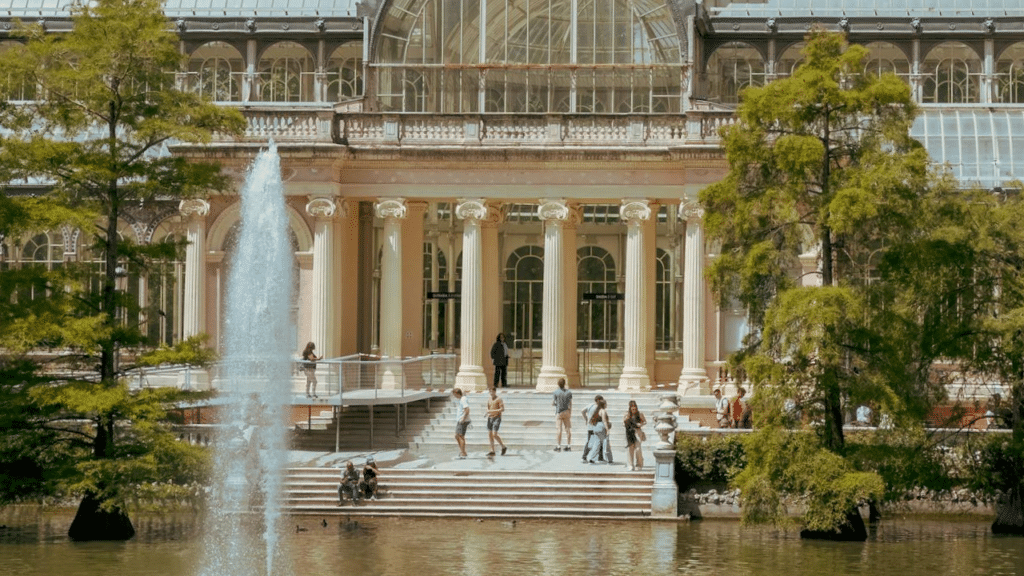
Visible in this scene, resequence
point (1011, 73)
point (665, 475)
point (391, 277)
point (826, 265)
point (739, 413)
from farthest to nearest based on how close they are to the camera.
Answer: point (1011, 73), point (391, 277), point (739, 413), point (665, 475), point (826, 265)

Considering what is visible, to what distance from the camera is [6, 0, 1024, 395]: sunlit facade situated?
49.6 meters

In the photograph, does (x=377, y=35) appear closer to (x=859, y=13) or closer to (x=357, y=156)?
(x=357, y=156)

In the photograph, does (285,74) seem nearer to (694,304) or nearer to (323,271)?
(323,271)

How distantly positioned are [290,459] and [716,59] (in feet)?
64.2

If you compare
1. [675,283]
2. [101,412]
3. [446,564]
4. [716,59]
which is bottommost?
[446,564]

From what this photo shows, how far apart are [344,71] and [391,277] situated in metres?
8.80

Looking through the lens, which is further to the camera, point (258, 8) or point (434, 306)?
point (258, 8)

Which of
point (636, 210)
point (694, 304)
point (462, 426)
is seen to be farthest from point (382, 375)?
point (694, 304)

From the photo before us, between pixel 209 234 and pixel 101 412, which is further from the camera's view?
pixel 209 234

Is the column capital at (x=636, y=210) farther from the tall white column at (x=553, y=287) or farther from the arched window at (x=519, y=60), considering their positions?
the arched window at (x=519, y=60)

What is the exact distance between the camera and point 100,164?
3462 cm

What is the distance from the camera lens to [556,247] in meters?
49.8

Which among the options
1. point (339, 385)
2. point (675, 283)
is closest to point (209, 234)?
point (339, 385)

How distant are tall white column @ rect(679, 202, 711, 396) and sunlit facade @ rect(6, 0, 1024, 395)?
0.07 m
